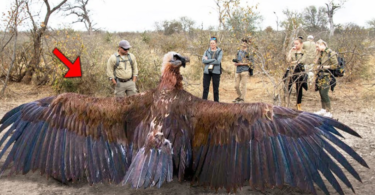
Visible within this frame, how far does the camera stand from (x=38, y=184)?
457 centimetres

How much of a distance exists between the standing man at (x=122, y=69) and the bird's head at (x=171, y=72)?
304 cm

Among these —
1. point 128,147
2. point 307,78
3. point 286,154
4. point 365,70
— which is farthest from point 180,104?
point 365,70

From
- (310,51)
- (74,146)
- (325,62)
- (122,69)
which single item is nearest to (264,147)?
(74,146)

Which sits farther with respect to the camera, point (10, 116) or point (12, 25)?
point (12, 25)

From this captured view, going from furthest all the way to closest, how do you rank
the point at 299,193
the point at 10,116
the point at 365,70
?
the point at 365,70
the point at 10,116
the point at 299,193

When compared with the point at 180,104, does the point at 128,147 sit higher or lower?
lower

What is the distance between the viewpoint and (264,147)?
3.88 meters

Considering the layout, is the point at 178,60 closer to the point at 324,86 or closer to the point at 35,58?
the point at 324,86

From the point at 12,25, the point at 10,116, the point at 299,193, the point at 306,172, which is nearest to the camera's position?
the point at 306,172

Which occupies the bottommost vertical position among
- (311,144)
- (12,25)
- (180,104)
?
(311,144)

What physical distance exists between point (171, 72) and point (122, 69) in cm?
320

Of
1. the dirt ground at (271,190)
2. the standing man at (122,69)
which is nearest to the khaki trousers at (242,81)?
the dirt ground at (271,190)

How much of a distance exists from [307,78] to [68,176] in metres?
6.07

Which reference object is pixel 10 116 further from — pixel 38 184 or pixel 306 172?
pixel 306 172
